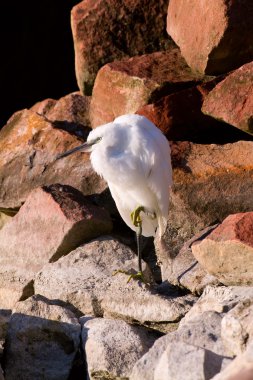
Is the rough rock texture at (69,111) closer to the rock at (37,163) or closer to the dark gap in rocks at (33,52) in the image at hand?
the rock at (37,163)

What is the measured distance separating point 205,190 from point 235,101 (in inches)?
19.1

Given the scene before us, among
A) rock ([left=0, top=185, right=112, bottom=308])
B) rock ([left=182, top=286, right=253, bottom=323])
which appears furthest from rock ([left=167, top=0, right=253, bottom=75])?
rock ([left=182, top=286, right=253, bottom=323])

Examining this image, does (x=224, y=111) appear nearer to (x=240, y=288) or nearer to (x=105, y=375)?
(x=240, y=288)

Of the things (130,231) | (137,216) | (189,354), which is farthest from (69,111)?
(189,354)

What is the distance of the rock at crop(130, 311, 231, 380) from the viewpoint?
3.56 metres

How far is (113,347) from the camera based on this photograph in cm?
437

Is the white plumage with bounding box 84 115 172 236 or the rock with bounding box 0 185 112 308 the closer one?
the white plumage with bounding box 84 115 172 236

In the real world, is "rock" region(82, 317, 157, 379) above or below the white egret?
below

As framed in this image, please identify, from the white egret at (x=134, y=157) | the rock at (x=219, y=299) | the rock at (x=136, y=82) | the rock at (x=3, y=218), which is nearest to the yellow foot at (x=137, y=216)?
the white egret at (x=134, y=157)

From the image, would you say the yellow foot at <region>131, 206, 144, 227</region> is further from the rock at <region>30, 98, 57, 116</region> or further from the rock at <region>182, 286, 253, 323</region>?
the rock at <region>30, 98, 57, 116</region>

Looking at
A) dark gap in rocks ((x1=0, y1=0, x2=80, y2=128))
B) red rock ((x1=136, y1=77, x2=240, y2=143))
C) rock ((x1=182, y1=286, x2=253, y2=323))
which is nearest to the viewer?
rock ((x1=182, y1=286, x2=253, y2=323))

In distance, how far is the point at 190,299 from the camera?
480 centimetres

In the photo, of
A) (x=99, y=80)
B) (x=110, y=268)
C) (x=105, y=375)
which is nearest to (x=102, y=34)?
(x=99, y=80)

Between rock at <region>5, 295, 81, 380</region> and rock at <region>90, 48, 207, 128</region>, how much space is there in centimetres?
176
